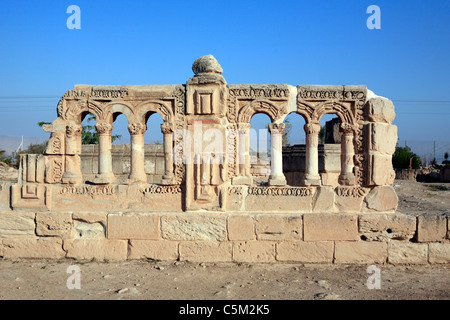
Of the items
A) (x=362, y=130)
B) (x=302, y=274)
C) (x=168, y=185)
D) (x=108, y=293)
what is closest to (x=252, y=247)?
(x=302, y=274)

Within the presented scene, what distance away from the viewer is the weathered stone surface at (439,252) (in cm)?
584

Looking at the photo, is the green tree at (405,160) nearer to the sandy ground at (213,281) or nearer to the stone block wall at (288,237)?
the stone block wall at (288,237)

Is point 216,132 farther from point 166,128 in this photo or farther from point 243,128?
point 166,128

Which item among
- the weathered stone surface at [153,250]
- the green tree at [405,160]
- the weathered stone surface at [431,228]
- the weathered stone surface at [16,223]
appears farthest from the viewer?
the green tree at [405,160]

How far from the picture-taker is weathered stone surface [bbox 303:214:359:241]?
5840mm

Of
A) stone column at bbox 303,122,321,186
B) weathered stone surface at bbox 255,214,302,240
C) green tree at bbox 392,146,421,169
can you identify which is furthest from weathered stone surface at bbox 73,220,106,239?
green tree at bbox 392,146,421,169

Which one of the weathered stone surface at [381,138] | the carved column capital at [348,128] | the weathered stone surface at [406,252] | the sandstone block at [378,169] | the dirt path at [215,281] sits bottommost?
the dirt path at [215,281]

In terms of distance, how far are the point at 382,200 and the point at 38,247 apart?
5.63m

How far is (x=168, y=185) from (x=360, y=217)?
309 cm

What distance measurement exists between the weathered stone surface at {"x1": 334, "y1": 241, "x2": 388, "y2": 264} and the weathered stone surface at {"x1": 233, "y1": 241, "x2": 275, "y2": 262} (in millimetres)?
1028

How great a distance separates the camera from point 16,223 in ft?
20.2

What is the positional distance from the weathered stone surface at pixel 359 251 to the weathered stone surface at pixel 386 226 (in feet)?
0.39

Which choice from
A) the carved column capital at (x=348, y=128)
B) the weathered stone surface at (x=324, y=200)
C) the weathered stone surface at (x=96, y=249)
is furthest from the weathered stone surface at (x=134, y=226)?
the carved column capital at (x=348, y=128)
